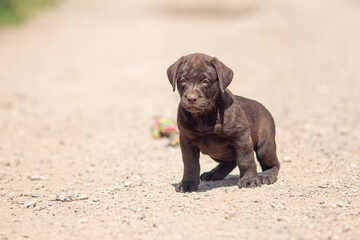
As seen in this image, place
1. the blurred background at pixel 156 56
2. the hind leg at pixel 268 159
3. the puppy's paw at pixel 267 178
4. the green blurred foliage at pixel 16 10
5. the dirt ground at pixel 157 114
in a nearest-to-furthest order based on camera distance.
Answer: the dirt ground at pixel 157 114
the puppy's paw at pixel 267 178
the hind leg at pixel 268 159
the blurred background at pixel 156 56
the green blurred foliage at pixel 16 10

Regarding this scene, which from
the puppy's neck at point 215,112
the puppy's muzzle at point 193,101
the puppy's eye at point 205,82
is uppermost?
the puppy's eye at point 205,82

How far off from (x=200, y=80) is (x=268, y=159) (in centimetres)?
166

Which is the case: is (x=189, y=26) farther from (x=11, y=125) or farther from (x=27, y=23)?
(x=11, y=125)

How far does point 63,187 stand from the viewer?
6969mm

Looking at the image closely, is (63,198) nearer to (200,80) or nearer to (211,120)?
(211,120)

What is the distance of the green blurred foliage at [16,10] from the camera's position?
24.9 metres

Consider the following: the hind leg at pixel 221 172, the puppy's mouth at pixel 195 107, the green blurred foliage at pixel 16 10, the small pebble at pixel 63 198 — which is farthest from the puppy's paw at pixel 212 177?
the green blurred foliage at pixel 16 10

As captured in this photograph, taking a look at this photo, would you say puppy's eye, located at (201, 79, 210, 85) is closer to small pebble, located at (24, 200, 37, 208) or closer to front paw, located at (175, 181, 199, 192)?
front paw, located at (175, 181, 199, 192)

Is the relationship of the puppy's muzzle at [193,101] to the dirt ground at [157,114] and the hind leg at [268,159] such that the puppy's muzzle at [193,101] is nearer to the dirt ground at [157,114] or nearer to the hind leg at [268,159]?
the dirt ground at [157,114]

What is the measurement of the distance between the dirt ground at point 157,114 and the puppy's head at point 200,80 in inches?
43.5

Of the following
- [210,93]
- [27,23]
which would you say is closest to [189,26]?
[27,23]

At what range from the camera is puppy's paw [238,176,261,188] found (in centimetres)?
610

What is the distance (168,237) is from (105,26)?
2015cm

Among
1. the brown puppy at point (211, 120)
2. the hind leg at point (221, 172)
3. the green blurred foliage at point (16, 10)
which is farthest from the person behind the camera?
the green blurred foliage at point (16, 10)
